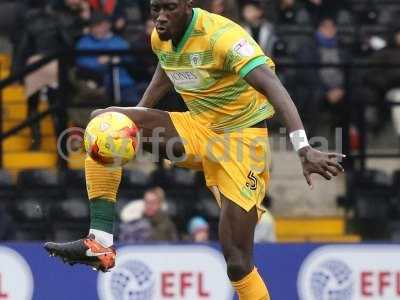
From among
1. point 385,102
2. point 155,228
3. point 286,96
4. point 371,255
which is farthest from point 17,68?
point 286,96

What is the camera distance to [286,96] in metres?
8.76

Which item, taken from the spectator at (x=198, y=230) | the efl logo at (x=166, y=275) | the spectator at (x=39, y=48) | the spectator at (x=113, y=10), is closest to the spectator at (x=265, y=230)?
the spectator at (x=198, y=230)

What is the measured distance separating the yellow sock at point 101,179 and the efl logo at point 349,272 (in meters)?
2.38

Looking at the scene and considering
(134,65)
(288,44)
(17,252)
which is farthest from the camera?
(288,44)

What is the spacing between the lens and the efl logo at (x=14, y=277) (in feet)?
35.3

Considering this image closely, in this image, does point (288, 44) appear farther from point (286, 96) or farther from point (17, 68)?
point (286, 96)

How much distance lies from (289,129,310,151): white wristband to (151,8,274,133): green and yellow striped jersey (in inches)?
21.2

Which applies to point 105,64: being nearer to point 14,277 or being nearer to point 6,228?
point 6,228

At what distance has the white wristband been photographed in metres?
8.52

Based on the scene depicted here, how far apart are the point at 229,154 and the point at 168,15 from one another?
1.01 metres

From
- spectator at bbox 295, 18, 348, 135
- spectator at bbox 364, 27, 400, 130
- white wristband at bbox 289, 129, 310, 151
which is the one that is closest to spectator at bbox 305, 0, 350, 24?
spectator at bbox 295, 18, 348, 135

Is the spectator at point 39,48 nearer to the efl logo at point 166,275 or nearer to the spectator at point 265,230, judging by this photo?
the spectator at point 265,230

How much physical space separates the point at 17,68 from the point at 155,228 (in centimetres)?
244

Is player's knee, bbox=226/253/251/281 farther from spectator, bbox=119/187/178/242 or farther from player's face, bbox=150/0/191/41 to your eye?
spectator, bbox=119/187/178/242
